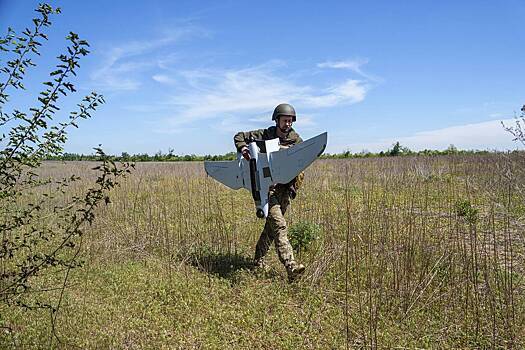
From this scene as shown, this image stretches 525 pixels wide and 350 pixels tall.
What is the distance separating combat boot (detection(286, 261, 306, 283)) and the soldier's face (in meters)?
1.64

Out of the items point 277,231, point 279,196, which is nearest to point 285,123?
point 279,196

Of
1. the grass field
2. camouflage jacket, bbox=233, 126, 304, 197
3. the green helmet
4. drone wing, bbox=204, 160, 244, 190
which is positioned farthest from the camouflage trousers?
the green helmet

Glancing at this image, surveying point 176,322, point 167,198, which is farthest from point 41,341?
point 167,198

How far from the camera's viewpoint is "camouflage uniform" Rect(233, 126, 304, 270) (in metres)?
4.41

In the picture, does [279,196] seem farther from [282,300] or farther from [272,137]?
[282,300]

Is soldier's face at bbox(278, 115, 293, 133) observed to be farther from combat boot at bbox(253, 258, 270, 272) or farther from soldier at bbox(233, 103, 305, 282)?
combat boot at bbox(253, 258, 270, 272)

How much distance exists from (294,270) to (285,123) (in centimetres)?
178

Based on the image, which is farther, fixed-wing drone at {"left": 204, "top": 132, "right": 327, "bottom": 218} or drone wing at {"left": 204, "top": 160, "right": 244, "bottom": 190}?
drone wing at {"left": 204, "top": 160, "right": 244, "bottom": 190}

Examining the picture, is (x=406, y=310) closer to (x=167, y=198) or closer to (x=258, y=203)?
(x=258, y=203)

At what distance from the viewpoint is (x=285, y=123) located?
463 centimetres

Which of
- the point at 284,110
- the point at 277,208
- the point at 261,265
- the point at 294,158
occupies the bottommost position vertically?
the point at 261,265

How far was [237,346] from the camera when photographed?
3.34 meters

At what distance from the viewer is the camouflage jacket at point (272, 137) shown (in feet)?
15.4

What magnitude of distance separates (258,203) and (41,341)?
8.09ft
